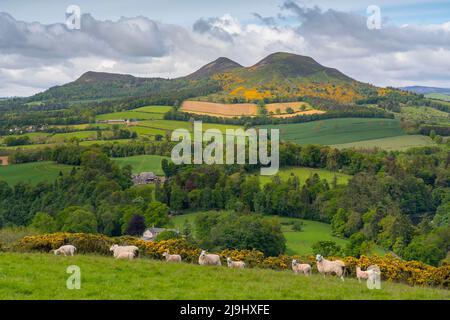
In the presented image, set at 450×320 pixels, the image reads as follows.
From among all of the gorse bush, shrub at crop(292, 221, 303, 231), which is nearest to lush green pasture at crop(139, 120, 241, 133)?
shrub at crop(292, 221, 303, 231)

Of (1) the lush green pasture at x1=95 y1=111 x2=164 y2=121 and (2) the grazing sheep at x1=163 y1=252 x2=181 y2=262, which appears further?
(1) the lush green pasture at x1=95 y1=111 x2=164 y2=121

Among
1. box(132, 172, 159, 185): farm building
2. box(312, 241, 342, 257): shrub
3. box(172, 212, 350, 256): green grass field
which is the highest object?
box(132, 172, 159, 185): farm building

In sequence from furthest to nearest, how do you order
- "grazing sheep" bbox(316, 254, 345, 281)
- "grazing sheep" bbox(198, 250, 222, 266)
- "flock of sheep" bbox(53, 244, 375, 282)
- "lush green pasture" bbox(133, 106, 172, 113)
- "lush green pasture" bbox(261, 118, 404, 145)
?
"lush green pasture" bbox(133, 106, 172, 113)
"lush green pasture" bbox(261, 118, 404, 145)
"grazing sheep" bbox(198, 250, 222, 266)
"flock of sheep" bbox(53, 244, 375, 282)
"grazing sheep" bbox(316, 254, 345, 281)

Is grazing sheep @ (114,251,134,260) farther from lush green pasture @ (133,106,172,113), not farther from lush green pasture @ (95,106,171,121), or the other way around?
lush green pasture @ (133,106,172,113)

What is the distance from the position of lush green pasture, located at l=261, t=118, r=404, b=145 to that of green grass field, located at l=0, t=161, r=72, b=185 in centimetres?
6102

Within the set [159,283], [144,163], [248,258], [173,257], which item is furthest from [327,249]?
[144,163]

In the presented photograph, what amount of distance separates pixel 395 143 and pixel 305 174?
143 ft

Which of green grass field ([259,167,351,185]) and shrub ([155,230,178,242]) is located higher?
green grass field ([259,167,351,185])

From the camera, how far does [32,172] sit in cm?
10756

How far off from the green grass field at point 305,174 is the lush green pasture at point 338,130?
1101 inches

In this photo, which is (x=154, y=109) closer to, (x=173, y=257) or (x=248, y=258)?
(x=248, y=258)

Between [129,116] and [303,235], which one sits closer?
[303,235]

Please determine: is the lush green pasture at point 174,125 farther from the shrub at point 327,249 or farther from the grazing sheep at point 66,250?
the grazing sheep at point 66,250

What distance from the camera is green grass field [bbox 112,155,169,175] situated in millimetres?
113500
